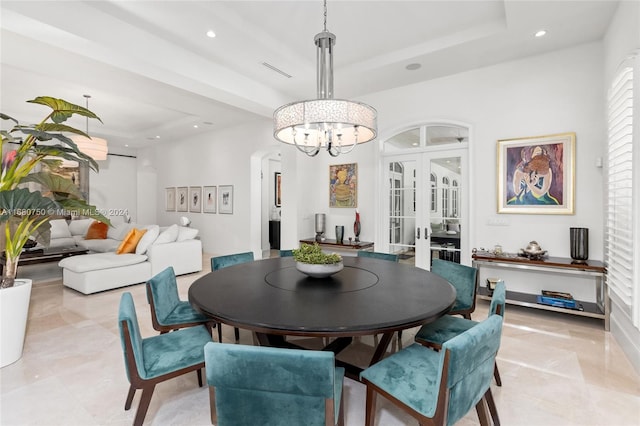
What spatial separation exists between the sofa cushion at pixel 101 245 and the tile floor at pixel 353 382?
2924 mm

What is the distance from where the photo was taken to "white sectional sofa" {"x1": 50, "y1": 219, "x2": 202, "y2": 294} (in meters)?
4.25

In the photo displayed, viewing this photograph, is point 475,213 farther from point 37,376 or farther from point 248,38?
point 37,376

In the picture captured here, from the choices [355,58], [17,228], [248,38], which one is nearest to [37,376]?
[17,228]

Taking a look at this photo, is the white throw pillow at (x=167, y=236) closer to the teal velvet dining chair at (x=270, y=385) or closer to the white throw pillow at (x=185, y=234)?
the white throw pillow at (x=185, y=234)

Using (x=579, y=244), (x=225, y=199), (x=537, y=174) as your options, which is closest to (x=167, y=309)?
(x=579, y=244)

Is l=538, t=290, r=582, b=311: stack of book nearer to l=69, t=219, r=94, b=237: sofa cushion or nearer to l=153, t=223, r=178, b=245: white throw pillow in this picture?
l=153, t=223, r=178, b=245: white throw pillow

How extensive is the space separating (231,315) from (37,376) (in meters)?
1.91

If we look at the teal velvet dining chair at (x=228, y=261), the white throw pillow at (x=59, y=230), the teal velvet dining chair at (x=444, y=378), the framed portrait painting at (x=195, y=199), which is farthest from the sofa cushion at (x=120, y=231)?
the teal velvet dining chair at (x=444, y=378)

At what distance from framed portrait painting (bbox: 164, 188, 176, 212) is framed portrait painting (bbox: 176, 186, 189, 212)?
186 millimetres

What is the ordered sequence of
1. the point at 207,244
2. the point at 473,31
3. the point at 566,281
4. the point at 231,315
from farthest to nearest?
the point at 207,244
the point at 566,281
the point at 473,31
the point at 231,315

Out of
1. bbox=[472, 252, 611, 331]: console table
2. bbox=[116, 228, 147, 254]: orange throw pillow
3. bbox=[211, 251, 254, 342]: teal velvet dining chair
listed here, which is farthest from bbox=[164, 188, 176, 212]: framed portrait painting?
bbox=[472, 252, 611, 331]: console table

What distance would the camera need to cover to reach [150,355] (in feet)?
5.71

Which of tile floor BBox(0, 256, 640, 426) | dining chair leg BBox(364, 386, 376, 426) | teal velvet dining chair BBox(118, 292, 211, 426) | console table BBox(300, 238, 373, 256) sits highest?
console table BBox(300, 238, 373, 256)

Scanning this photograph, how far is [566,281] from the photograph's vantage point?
11.9 ft
